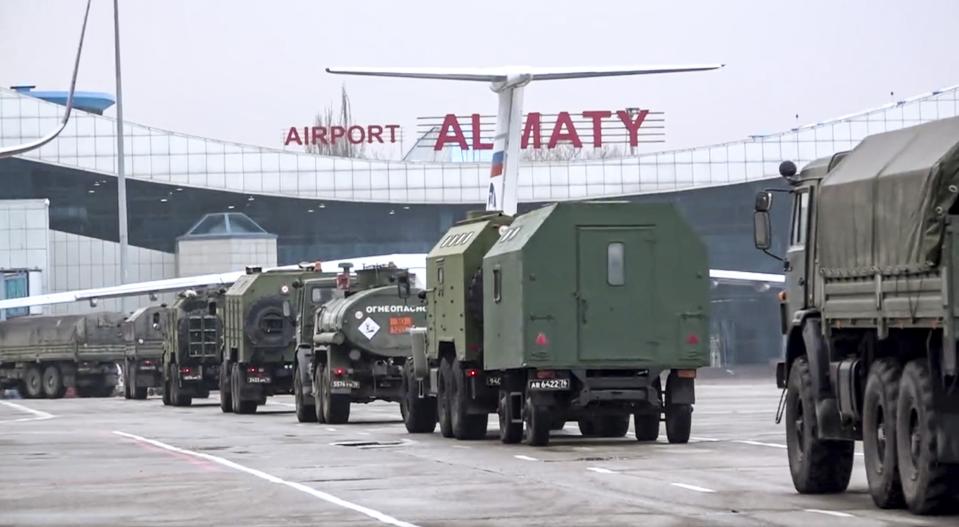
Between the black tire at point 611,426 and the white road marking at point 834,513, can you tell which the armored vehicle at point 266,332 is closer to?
the black tire at point 611,426

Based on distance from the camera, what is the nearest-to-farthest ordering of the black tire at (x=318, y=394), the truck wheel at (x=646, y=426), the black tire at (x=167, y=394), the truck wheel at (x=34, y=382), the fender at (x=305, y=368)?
the truck wheel at (x=646, y=426) → the black tire at (x=318, y=394) → the fender at (x=305, y=368) → the black tire at (x=167, y=394) → the truck wheel at (x=34, y=382)

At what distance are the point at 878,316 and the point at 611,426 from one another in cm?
1397

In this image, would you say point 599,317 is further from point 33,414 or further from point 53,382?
point 53,382

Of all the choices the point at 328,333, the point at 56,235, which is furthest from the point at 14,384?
the point at 328,333

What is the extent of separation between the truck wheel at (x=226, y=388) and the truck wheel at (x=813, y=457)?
29.2m

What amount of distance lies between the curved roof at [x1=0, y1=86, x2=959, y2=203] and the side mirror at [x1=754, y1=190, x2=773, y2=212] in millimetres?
79999

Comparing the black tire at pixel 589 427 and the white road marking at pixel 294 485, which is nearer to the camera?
the white road marking at pixel 294 485

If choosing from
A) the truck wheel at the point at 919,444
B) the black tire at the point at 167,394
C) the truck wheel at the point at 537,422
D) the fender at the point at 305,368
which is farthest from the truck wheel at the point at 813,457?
the black tire at the point at 167,394

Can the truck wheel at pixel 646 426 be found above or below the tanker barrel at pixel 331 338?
below

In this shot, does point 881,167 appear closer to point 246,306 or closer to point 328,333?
point 328,333

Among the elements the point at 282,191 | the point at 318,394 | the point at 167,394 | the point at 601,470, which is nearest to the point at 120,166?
the point at 282,191

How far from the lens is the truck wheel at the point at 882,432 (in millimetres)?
15438

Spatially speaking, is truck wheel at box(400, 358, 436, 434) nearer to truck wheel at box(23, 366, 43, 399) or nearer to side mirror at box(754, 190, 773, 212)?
side mirror at box(754, 190, 773, 212)

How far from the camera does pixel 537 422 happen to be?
26.2 meters
